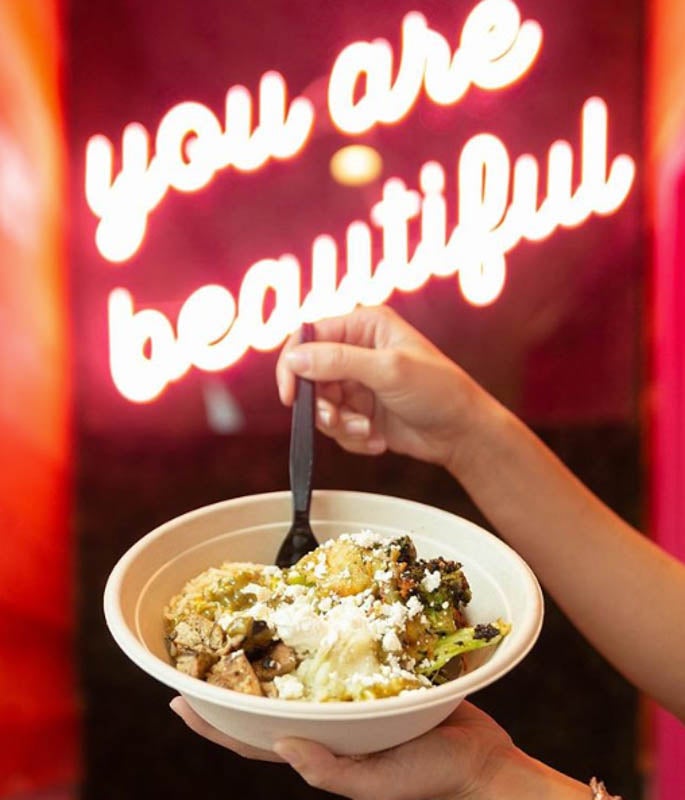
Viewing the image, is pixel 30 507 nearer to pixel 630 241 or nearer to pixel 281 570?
pixel 281 570

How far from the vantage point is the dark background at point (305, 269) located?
939 mm

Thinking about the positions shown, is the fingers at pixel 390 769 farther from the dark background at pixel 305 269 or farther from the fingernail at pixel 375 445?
the fingernail at pixel 375 445

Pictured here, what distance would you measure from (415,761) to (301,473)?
0.28m

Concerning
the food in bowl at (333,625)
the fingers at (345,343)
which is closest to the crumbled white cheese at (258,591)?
the food in bowl at (333,625)

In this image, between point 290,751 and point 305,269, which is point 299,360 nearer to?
point 305,269

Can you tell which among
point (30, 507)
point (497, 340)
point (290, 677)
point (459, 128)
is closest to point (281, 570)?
point (290, 677)

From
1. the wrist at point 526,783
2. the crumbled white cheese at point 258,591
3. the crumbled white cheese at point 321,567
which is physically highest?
the crumbled white cheese at point 321,567

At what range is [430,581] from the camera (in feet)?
2.24

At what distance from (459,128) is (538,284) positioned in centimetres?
22

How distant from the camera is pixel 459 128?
39.3 inches

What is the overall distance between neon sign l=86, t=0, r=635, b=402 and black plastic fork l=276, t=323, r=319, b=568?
12 centimetres

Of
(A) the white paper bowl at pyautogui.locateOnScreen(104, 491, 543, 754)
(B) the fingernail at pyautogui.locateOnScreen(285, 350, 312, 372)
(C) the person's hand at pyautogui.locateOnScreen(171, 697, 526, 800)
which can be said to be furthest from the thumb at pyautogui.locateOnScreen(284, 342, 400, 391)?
(C) the person's hand at pyautogui.locateOnScreen(171, 697, 526, 800)

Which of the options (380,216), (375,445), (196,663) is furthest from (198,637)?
(380,216)

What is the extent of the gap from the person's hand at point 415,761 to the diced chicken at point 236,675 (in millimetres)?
46
